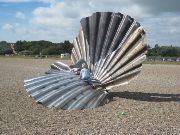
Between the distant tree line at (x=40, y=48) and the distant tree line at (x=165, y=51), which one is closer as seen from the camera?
the distant tree line at (x=165, y=51)

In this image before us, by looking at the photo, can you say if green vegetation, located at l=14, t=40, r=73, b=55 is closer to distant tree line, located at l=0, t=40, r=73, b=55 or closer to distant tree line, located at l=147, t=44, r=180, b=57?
distant tree line, located at l=0, t=40, r=73, b=55

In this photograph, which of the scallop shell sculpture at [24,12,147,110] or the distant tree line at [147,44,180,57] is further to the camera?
the distant tree line at [147,44,180,57]

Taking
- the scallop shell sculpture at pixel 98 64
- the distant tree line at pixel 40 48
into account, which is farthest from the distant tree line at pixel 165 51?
the scallop shell sculpture at pixel 98 64

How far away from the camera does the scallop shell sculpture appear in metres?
11.3

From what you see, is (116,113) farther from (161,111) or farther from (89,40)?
(89,40)

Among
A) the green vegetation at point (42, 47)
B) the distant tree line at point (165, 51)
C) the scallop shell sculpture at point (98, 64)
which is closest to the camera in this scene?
the scallop shell sculpture at point (98, 64)

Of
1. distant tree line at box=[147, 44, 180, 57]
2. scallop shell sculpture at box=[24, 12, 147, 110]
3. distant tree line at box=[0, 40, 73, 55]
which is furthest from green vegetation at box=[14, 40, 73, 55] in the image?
scallop shell sculpture at box=[24, 12, 147, 110]

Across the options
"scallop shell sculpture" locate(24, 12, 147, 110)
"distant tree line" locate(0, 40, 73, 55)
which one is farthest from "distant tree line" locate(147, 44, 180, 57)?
"scallop shell sculpture" locate(24, 12, 147, 110)

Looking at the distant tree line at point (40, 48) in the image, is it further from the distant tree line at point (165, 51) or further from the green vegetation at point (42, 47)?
the distant tree line at point (165, 51)

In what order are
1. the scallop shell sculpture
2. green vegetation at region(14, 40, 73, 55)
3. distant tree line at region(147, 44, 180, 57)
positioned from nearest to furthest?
the scallop shell sculpture, distant tree line at region(147, 44, 180, 57), green vegetation at region(14, 40, 73, 55)

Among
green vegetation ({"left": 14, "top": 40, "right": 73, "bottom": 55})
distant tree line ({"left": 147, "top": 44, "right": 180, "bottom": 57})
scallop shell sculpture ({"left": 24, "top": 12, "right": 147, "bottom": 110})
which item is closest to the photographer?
scallop shell sculpture ({"left": 24, "top": 12, "right": 147, "bottom": 110})

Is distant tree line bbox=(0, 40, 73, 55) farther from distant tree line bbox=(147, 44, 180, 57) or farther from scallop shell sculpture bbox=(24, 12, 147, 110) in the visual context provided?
scallop shell sculpture bbox=(24, 12, 147, 110)

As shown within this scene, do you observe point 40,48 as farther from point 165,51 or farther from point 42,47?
point 165,51

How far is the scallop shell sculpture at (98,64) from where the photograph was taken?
11.3 meters
